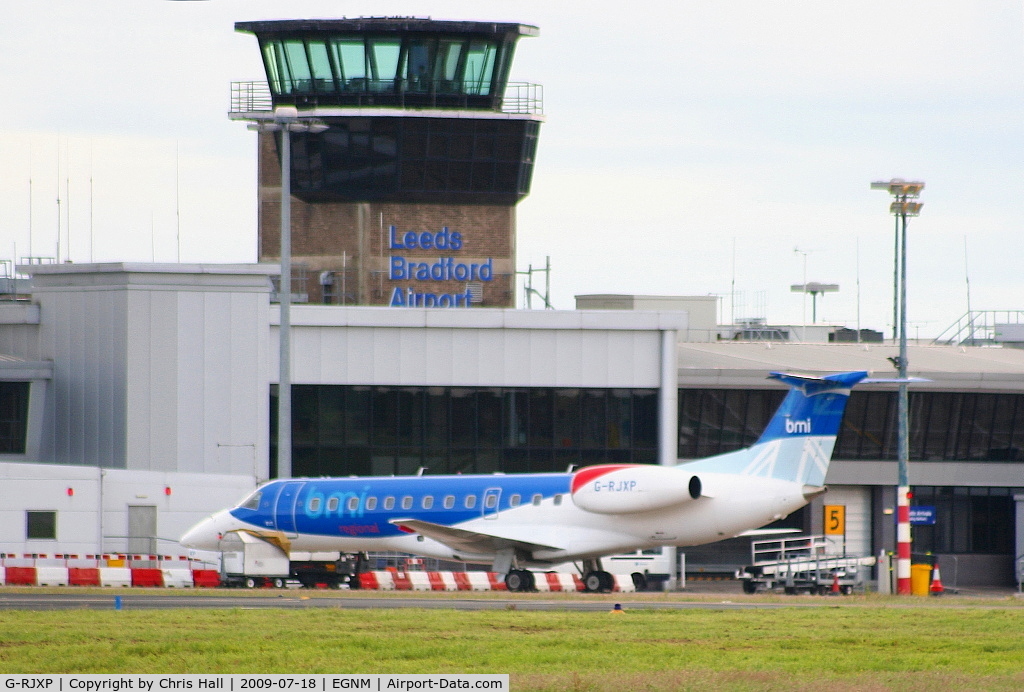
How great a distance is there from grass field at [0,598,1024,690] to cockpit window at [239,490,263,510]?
14.0 metres

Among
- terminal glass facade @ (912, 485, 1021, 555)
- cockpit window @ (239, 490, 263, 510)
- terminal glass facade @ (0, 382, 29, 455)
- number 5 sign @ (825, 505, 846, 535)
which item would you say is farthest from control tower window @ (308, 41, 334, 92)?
terminal glass facade @ (912, 485, 1021, 555)

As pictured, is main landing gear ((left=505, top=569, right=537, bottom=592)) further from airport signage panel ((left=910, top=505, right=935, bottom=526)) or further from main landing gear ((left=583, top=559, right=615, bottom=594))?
airport signage panel ((left=910, top=505, right=935, bottom=526))

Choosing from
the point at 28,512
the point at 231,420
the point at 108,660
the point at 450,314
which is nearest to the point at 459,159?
the point at 450,314

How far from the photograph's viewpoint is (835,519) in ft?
167

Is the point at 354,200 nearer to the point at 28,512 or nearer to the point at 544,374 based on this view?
the point at 544,374

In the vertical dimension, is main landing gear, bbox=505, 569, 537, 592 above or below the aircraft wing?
below

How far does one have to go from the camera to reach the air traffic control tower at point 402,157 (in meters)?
54.0

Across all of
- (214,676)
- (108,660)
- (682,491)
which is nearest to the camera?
(214,676)

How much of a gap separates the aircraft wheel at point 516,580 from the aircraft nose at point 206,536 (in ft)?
25.7

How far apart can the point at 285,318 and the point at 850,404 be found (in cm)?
2457

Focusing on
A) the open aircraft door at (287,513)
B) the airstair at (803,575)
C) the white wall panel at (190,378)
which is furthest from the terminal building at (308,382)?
the airstair at (803,575)

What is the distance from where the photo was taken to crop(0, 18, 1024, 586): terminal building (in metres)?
44.3

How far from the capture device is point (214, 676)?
1589 centimetres

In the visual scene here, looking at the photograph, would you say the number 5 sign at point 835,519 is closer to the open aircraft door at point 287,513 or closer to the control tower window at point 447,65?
the open aircraft door at point 287,513
